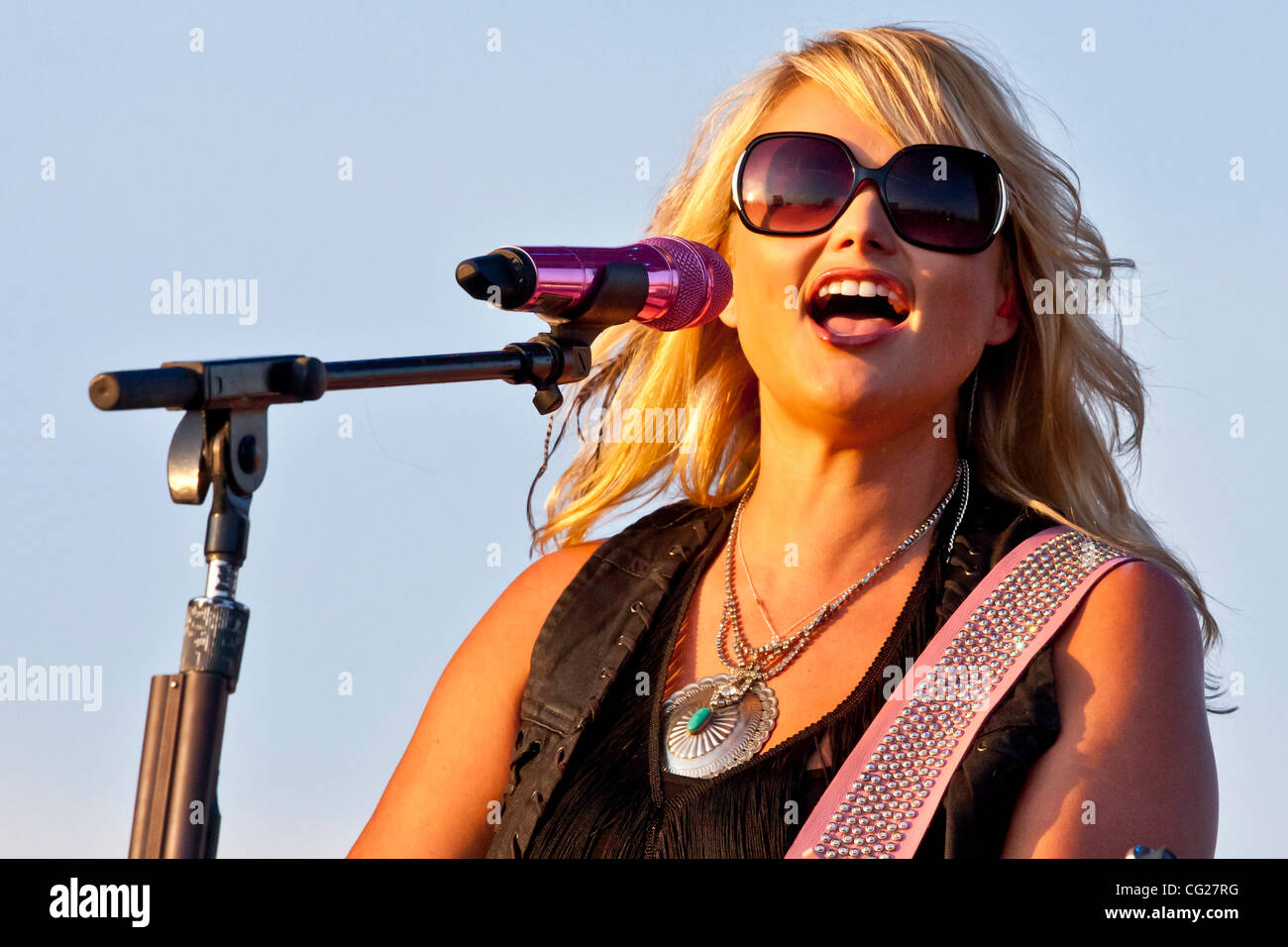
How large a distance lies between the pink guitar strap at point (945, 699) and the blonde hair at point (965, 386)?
8.2 inches

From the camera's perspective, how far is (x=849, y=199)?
303 centimetres

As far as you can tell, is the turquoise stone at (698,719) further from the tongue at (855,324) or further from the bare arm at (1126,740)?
the tongue at (855,324)

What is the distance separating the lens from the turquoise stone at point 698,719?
293cm

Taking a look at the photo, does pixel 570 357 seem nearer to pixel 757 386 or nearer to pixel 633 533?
pixel 633 533

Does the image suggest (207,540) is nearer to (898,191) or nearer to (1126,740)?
(1126,740)

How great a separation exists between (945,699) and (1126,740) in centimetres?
31

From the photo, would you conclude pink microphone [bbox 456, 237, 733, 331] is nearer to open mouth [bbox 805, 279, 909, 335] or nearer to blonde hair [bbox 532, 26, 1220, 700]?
open mouth [bbox 805, 279, 909, 335]

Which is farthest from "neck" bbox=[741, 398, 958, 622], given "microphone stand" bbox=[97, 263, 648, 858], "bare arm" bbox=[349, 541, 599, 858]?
"microphone stand" bbox=[97, 263, 648, 858]

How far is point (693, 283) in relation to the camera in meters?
2.53
